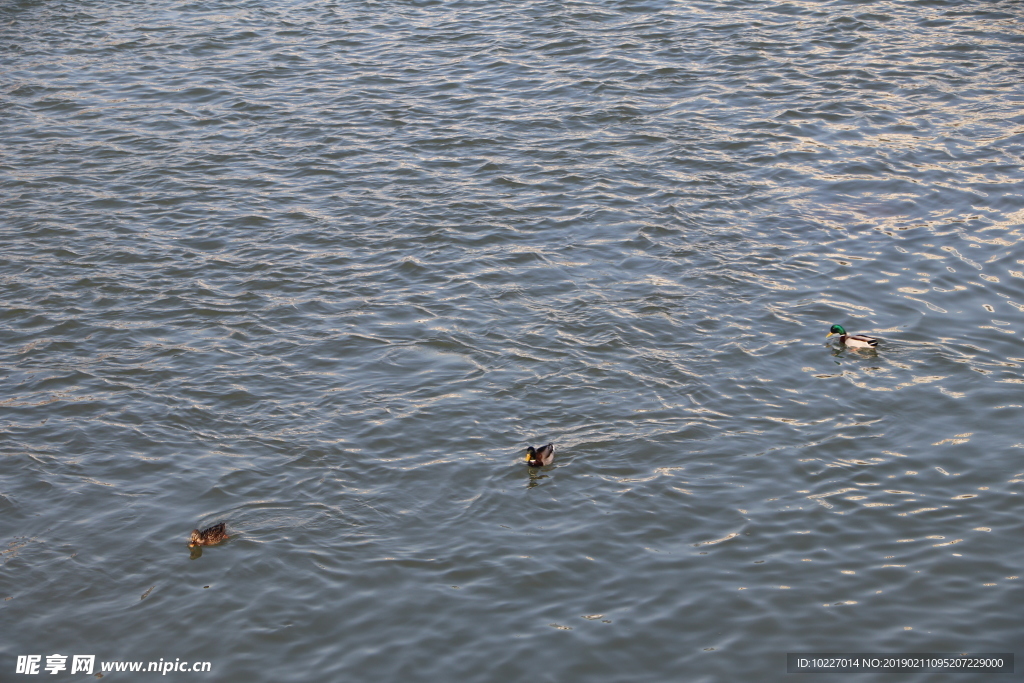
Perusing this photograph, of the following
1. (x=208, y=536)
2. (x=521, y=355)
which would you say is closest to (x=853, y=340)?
(x=521, y=355)

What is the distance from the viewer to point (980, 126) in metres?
16.4

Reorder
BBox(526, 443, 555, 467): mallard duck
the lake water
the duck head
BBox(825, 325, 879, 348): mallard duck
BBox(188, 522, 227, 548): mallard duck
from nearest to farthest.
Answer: the lake water < BBox(188, 522, 227, 548): mallard duck < BBox(526, 443, 555, 467): mallard duck < BBox(825, 325, 879, 348): mallard duck < the duck head

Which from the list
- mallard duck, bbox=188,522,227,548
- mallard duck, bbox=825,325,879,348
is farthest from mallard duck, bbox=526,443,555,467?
mallard duck, bbox=825,325,879,348

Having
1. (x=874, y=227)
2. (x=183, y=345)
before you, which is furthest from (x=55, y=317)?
(x=874, y=227)

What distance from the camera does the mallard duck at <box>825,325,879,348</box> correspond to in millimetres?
11141

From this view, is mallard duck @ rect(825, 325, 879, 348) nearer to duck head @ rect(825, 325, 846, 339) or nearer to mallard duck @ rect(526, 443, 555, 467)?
duck head @ rect(825, 325, 846, 339)

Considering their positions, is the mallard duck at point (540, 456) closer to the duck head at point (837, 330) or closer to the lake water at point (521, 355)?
the lake water at point (521, 355)

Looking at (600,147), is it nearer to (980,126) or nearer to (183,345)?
(980,126)

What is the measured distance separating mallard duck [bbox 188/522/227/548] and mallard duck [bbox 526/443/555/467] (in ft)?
9.60

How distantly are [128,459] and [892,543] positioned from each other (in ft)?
24.5

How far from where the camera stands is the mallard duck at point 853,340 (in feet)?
36.6

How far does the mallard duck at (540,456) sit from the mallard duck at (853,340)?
3.99m

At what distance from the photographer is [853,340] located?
36.9 feet

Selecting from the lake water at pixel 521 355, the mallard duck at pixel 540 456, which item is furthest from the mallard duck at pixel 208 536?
the mallard duck at pixel 540 456
